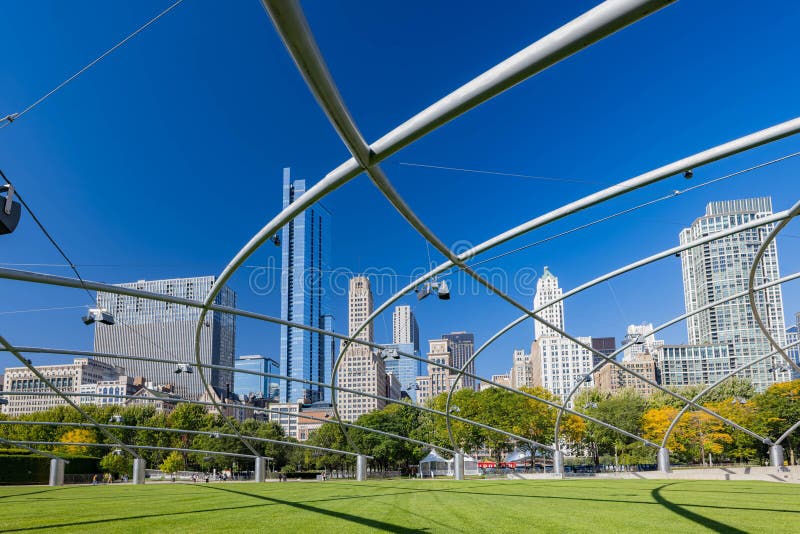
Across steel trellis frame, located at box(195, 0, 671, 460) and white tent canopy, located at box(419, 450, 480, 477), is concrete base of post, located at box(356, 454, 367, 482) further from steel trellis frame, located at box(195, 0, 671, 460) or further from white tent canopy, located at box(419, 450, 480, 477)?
steel trellis frame, located at box(195, 0, 671, 460)

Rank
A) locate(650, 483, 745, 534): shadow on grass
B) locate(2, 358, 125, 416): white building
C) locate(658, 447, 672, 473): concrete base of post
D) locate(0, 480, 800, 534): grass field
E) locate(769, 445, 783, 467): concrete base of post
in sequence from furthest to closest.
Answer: locate(2, 358, 125, 416): white building → locate(658, 447, 672, 473): concrete base of post → locate(769, 445, 783, 467): concrete base of post → locate(0, 480, 800, 534): grass field → locate(650, 483, 745, 534): shadow on grass

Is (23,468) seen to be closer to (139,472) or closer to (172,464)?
(139,472)

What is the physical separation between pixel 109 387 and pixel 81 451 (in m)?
111

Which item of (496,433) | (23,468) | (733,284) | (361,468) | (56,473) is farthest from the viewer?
(733,284)

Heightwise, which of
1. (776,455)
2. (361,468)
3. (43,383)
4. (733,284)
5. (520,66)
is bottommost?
(361,468)

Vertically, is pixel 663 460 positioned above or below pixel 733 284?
below

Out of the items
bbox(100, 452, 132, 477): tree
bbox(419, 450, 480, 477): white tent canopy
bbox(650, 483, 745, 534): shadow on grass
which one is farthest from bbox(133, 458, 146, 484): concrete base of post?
bbox(650, 483, 745, 534): shadow on grass

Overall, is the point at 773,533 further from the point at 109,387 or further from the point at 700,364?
the point at 109,387

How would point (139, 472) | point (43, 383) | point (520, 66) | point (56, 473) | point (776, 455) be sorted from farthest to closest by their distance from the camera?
point (43, 383)
point (139, 472)
point (56, 473)
point (776, 455)
point (520, 66)

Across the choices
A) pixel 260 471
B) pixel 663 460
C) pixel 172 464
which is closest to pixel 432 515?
pixel 663 460

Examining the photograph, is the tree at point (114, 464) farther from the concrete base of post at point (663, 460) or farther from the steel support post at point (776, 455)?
the steel support post at point (776, 455)

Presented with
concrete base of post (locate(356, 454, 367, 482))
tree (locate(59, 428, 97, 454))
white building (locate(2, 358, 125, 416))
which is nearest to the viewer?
concrete base of post (locate(356, 454, 367, 482))

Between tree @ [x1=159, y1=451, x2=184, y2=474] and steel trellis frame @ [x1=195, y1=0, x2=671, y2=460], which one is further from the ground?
steel trellis frame @ [x1=195, y1=0, x2=671, y2=460]

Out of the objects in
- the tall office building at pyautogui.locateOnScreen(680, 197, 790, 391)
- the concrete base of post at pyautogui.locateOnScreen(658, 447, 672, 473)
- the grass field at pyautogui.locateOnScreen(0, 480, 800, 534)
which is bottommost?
the concrete base of post at pyautogui.locateOnScreen(658, 447, 672, 473)
